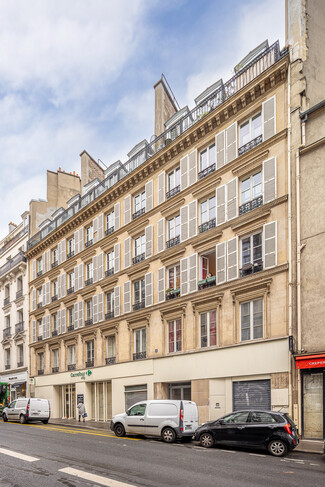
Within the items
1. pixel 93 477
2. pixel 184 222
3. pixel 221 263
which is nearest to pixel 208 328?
pixel 221 263

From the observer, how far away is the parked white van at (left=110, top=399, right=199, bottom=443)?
18.0 metres

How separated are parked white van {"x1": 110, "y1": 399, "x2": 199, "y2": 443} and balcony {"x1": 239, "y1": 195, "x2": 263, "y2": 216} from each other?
847 centimetres

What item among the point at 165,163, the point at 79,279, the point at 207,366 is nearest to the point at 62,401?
the point at 79,279

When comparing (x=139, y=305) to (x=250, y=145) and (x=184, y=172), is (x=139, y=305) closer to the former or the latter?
(x=184, y=172)

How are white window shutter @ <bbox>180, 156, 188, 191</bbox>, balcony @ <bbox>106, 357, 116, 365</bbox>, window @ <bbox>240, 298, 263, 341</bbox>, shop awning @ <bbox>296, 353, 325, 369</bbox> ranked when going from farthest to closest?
balcony @ <bbox>106, 357, 116, 365</bbox> < white window shutter @ <bbox>180, 156, 188, 191</bbox> < window @ <bbox>240, 298, 263, 341</bbox> < shop awning @ <bbox>296, 353, 325, 369</bbox>

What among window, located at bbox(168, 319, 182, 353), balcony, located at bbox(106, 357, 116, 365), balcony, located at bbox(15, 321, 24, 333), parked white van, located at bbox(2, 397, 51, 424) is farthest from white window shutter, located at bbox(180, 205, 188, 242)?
balcony, located at bbox(15, 321, 24, 333)

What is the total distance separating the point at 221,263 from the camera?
2272 cm

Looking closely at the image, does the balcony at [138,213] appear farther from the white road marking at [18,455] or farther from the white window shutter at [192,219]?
the white road marking at [18,455]

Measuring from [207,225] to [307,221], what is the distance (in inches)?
226

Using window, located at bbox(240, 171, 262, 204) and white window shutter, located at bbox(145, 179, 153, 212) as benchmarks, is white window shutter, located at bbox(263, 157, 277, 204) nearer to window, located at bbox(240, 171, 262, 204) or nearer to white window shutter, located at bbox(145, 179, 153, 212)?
window, located at bbox(240, 171, 262, 204)

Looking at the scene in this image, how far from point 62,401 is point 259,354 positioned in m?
20.1

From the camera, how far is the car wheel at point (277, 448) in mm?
14367

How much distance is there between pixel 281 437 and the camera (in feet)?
47.6

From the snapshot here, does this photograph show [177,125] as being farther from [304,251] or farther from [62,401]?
[62,401]
